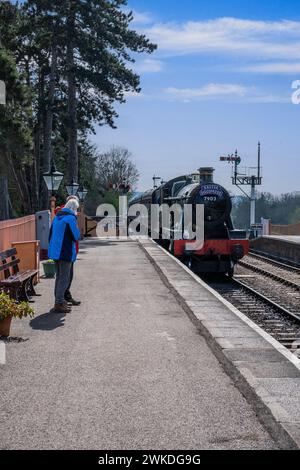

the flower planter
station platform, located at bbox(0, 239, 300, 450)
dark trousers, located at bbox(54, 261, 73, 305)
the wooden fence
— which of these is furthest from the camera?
the wooden fence

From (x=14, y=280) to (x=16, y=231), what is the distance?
16.3 feet

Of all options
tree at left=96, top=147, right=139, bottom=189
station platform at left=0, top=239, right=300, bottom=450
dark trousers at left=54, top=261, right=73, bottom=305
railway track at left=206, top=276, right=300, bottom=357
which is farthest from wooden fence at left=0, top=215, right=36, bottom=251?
tree at left=96, top=147, right=139, bottom=189

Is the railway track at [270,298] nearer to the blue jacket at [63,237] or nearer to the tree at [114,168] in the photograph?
the blue jacket at [63,237]

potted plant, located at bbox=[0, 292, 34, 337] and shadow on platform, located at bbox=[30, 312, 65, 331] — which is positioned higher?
potted plant, located at bbox=[0, 292, 34, 337]

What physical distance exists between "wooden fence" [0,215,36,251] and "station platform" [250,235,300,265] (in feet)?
41.4

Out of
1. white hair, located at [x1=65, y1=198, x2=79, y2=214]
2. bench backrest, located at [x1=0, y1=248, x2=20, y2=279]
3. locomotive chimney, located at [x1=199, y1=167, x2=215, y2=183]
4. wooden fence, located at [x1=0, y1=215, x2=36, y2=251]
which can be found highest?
locomotive chimney, located at [x1=199, y1=167, x2=215, y2=183]

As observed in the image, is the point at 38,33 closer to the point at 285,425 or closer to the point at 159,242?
the point at 159,242

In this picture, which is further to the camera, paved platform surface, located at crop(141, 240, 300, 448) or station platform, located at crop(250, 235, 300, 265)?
station platform, located at crop(250, 235, 300, 265)

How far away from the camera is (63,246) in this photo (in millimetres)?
9984

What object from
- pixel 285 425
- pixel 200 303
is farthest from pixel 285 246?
pixel 285 425

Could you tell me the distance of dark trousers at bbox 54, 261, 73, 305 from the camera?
10.1 m

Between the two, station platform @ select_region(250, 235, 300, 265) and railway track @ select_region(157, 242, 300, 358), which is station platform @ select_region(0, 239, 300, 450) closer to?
railway track @ select_region(157, 242, 300, 358)

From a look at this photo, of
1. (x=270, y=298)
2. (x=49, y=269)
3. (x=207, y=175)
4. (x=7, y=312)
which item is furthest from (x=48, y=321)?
(x=207, y=175)

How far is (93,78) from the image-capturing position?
109ft
